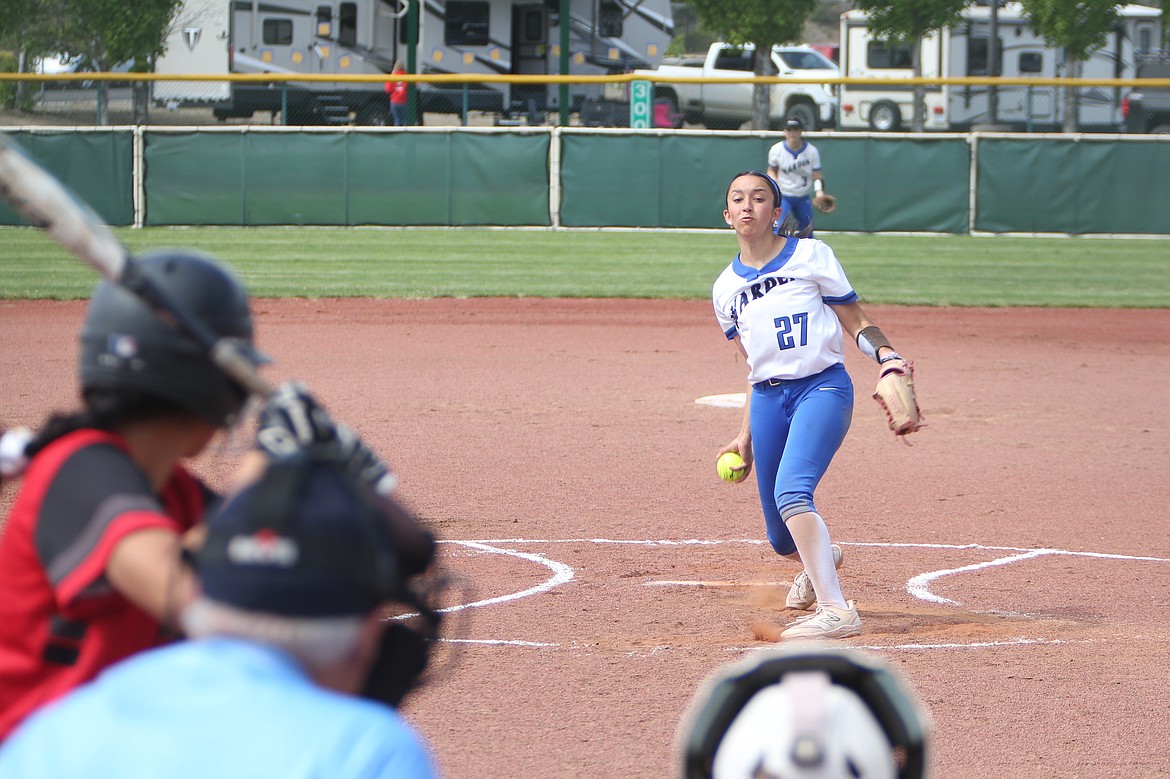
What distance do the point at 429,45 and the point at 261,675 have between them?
31.3 meters

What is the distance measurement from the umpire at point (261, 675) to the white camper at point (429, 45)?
27022 mm

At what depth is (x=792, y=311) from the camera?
6.09 m

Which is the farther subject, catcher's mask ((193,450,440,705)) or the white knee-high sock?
the white knee-high sock

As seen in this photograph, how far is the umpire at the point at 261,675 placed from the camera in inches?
61.6

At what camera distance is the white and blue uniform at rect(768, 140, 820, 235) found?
62.4 feet

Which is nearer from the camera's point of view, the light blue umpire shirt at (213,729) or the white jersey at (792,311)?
the light blue umpire shirt at (213,729)

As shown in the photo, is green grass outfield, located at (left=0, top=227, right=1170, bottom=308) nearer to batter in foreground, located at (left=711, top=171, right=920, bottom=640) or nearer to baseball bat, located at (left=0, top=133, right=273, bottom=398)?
batter in foreground, located at (left=711, top=171, right=920, bottom=640)

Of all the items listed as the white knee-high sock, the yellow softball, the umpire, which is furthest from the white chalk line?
the umpire

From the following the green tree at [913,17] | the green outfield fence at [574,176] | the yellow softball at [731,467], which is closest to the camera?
the yellow softball at [731,467]

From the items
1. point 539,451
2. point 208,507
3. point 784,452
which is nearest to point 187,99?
point 539,451

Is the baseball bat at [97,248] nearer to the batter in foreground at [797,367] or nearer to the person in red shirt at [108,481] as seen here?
the person in red shirt at [108,481]

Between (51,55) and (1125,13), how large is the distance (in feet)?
95.2

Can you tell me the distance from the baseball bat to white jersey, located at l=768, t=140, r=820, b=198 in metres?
17.3

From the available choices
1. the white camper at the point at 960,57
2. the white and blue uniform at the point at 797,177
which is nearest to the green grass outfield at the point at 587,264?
the white and blue uniform at the point at 797,177
